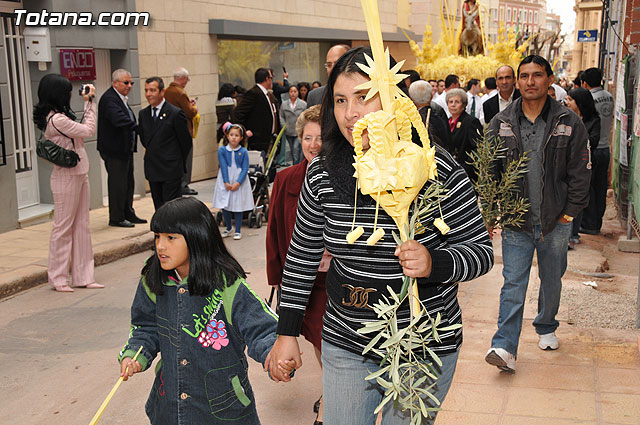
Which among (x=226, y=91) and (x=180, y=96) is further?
(x=226, y=91)

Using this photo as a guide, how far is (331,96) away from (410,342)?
99 cm

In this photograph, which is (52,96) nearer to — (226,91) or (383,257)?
(383,257)

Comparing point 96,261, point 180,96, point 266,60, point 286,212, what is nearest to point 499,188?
point 286,212

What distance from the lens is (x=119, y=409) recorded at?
5.03 meters

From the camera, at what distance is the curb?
7.84 metres

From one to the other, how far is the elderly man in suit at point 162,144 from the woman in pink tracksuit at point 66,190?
1.78m

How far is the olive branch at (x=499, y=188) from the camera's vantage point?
507 cm

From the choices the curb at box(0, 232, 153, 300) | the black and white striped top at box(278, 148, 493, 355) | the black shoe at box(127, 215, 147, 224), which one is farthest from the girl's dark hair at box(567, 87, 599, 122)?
the black and white striped top at box(278, 148, 493, 355)

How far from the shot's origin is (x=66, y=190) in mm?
→ 7625

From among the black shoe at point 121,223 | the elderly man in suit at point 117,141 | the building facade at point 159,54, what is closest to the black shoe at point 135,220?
the elderly man in suit at point 117,141

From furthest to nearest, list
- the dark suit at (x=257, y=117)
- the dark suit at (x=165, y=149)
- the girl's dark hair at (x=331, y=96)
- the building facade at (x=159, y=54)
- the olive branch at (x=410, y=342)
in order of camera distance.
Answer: the dark suit at (x=257, y=117), the building facade at (x=159, y=54), the dark suit at (x=165, y=149), the girl's dark hair at (x=331, y=96), the olive branch at (x=410, y=342)

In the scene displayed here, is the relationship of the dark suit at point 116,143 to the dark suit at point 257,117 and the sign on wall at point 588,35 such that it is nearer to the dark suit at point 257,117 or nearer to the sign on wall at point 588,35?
the dark suit at point 257,117

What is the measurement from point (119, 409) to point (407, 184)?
326 cm

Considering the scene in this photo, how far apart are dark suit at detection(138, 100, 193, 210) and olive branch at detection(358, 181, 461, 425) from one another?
7337 mm
